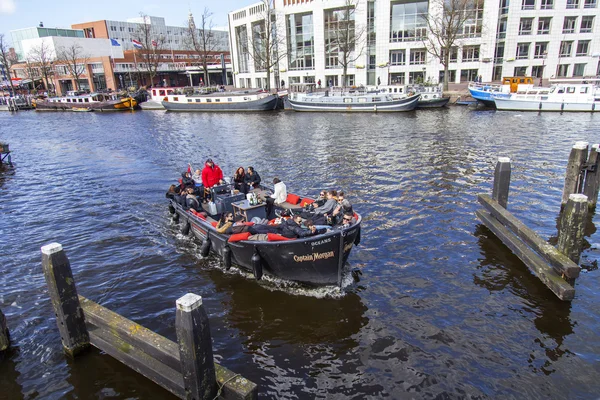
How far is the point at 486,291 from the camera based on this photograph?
36.3 feet

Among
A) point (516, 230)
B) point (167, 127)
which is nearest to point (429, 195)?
point (516, 230)

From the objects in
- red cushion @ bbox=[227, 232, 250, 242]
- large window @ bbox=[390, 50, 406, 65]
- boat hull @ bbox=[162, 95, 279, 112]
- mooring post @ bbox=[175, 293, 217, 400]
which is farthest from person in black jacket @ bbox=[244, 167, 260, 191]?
large window @ bbox=[390, 50, 406, 65]

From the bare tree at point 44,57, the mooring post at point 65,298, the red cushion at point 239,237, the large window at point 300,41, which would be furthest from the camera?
the bare tree at point 44,57

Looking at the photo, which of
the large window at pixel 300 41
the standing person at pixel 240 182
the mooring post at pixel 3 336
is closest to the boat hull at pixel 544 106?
the large window at pixel 300 41

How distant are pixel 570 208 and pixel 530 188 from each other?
1005 centimetres

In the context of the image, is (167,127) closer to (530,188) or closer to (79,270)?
(79,270)

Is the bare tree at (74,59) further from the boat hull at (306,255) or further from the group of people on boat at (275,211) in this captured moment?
the boat hull at (306,255)

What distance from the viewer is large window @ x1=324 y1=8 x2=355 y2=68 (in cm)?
6381

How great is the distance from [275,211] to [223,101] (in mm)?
47554

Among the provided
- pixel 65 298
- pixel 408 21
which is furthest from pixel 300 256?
pixel 408 21

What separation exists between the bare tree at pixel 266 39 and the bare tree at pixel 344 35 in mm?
8972

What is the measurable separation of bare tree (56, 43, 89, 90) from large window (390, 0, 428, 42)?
72777 mm

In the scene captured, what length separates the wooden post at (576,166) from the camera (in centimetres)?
1430

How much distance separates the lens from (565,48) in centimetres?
6019
